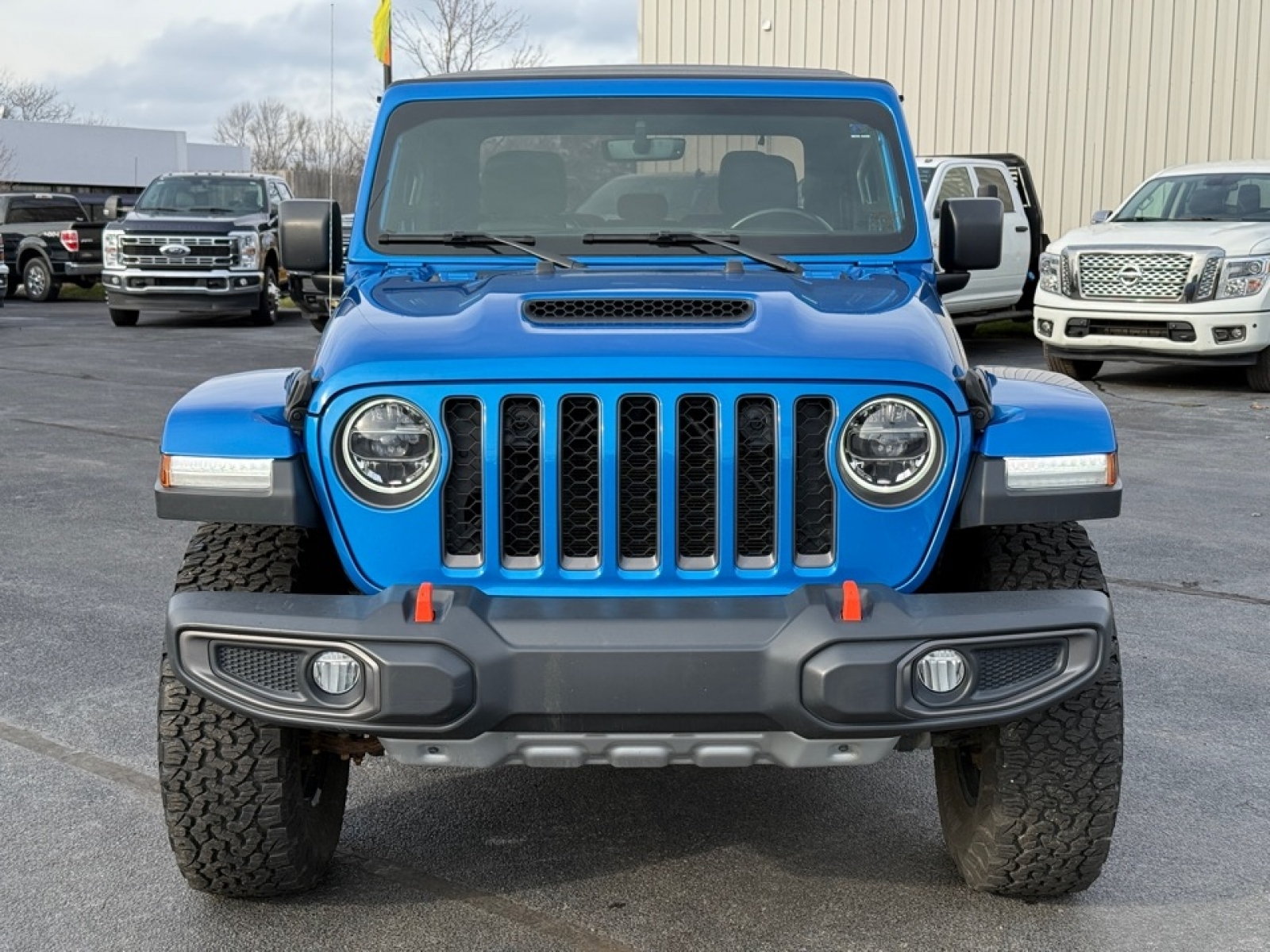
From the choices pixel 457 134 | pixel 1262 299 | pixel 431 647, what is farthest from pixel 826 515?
pixel 1262 299

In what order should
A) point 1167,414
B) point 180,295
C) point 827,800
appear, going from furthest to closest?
point 180,295
point 1167,414
point 827,800

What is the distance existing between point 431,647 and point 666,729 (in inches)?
18.8

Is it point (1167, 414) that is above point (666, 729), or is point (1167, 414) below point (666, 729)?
below

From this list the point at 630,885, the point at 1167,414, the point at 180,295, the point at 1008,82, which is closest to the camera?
the point at 630,885

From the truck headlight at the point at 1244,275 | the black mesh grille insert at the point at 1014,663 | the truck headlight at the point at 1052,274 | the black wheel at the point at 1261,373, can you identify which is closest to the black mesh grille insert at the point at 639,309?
the black mesh grille insert at the point at 1014,663

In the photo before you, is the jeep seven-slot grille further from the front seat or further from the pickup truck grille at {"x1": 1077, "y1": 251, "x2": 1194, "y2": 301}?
the pickup truck grille at {"x1": 1077, "y1": 251, "x2": 1194, "y2": 301}

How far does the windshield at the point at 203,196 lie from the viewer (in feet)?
67.8

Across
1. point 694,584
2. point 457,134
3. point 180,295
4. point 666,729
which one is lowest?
point 180,295

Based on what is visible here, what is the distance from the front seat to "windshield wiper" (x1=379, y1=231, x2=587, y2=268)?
93mm

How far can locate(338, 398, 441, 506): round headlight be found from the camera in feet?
10.8

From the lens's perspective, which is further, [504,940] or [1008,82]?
[1008,82]

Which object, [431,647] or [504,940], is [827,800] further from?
[431,647]

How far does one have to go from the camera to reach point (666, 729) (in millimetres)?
3131

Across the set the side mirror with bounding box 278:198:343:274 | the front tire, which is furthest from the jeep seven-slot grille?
the front tire
